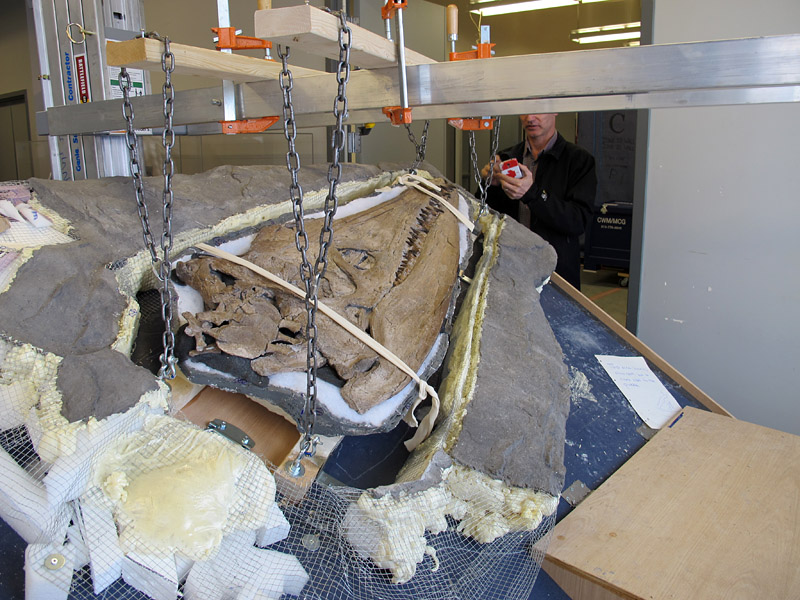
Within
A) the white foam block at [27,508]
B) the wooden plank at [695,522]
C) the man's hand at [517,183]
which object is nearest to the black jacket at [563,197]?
the man's hand at [517,183]

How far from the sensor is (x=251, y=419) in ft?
6.42

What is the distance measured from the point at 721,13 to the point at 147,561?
12.8 ft

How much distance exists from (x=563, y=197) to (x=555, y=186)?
9 cm

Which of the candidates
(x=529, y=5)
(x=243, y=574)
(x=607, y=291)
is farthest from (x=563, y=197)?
(x=529, y=5)

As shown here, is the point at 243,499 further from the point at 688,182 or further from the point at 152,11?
the point at 152,11

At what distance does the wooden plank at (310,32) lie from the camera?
1.44 m

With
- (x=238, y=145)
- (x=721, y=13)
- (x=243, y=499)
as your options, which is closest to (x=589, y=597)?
(x=243, y=499)

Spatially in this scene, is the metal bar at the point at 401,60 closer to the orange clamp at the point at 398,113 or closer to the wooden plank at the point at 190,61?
the orange clamp at the point at 398,113

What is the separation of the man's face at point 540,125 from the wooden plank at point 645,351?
0.92 metres

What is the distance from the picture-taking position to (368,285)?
87.0 inches

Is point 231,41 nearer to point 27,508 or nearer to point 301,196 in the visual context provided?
point 301,196

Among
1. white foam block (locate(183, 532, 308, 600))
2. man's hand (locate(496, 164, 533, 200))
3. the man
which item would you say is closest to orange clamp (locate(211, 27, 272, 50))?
white foam block (locate(183, 532, 308, 600))

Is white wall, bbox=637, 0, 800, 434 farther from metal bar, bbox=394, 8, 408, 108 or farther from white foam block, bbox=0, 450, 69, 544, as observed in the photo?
white foam block, bbox=0, 450, 69, 544

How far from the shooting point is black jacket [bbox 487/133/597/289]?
369cm
